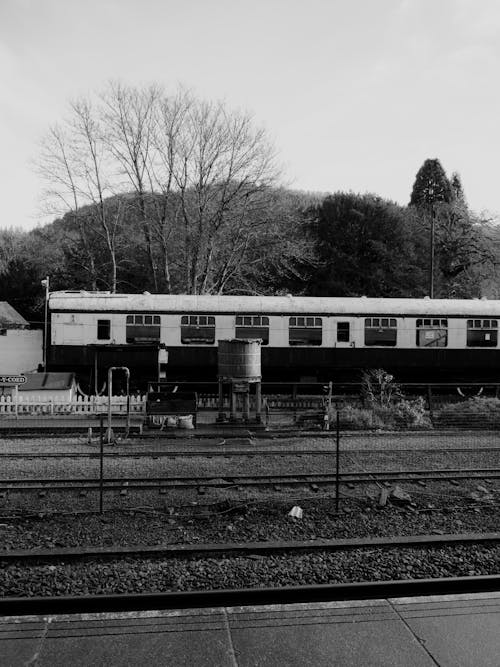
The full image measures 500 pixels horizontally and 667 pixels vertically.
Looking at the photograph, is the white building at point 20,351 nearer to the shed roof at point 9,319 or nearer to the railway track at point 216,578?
the shed roof at point 9,319

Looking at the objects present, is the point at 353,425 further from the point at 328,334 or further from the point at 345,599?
the point at 345,599

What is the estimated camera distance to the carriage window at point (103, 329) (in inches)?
786

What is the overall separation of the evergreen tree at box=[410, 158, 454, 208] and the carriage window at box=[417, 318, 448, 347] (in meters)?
35.7

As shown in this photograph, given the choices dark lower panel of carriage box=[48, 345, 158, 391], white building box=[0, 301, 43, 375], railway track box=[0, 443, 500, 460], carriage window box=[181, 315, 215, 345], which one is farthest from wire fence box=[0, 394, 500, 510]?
white building box=[0, 301, 43, 375]

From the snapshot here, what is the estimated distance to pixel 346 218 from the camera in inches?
1571

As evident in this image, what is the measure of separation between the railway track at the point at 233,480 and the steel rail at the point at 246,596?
3481 millimetres

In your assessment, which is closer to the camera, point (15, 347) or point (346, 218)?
point (15, 347)

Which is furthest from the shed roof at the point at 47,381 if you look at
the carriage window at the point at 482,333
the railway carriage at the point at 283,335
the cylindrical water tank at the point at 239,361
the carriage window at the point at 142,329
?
the carriage window at the point at 482,333

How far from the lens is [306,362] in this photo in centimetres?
2038

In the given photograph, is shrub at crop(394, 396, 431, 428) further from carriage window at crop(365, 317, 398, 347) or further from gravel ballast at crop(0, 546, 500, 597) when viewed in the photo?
gravel ballast at crop(0, 546, 500, 597)

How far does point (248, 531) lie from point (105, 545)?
192 centimetres

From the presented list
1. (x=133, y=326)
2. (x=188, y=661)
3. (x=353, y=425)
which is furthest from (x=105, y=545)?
(x=133, y=326)

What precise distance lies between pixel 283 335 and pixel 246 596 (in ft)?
49.0

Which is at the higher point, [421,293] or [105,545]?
[421,293]
